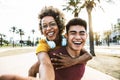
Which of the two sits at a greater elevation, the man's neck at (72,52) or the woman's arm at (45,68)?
the man's neck at (72,52)

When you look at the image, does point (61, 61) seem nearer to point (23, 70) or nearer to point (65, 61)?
point (65, 61)

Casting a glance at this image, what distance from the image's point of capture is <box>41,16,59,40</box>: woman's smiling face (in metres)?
3.03

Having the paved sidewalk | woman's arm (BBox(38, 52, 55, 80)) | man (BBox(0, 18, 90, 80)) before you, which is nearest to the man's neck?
man (BBox(0, 18, 90, 80))

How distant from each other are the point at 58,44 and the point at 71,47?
0.40 m

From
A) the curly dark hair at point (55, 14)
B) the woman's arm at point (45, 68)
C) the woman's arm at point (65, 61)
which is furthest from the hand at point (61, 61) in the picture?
the curly dark hair at point (55, 14)

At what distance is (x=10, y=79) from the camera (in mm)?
1780

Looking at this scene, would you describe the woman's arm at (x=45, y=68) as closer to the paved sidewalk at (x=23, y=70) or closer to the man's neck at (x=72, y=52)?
the man's neck at (x=72, y=52)

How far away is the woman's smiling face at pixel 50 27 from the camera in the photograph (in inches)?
119

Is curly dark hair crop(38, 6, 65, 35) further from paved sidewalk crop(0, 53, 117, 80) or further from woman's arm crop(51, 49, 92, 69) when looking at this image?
paved sidewalk crop(0, 53, 117, 80)

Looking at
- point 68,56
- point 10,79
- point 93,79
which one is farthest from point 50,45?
point 93,79

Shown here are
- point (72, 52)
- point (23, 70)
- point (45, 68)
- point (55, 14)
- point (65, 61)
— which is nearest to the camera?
point (45, 68)

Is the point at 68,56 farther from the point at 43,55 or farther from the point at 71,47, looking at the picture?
the point at 43,55

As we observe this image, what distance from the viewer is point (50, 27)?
9.95 feet

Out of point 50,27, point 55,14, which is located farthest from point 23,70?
point 50,27
